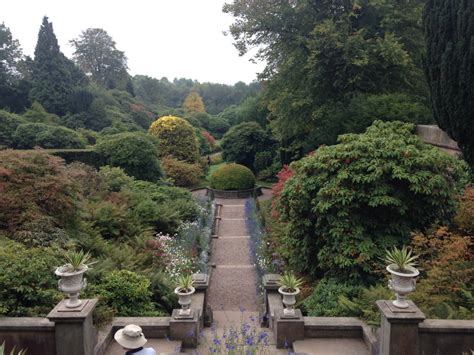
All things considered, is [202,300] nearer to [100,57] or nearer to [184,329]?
[184,329]

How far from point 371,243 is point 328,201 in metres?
1.14

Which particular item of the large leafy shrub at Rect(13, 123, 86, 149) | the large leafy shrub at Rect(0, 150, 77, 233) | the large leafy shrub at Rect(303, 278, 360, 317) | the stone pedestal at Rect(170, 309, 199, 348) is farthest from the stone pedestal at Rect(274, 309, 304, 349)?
the large leafy shrub at Rect(13, 123, 86, 149)

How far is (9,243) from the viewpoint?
660cm

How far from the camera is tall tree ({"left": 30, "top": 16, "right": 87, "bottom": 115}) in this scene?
3170cm

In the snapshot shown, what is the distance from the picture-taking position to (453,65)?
831 centimetres

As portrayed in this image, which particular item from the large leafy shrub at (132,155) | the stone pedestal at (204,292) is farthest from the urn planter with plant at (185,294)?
the large leafy shrub at (132,155)

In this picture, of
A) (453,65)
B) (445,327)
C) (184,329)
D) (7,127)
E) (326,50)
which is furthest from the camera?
(7,127)

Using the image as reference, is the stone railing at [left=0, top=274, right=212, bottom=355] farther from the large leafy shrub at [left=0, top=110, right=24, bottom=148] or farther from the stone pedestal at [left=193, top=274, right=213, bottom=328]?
the large leafy shrub at [left=0, top=110, right=24, bottom=148]

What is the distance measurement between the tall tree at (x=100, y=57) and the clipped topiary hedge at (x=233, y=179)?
3418 cm

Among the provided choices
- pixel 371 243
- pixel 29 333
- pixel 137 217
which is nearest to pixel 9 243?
pixel 29 333

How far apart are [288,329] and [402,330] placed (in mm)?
1789

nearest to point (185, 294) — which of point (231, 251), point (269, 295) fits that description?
point (269, 295)

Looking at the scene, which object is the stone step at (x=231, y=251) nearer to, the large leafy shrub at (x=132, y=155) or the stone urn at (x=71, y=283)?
the large leafy shrub at (x=132, y=155)

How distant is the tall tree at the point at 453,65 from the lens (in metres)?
7.96
